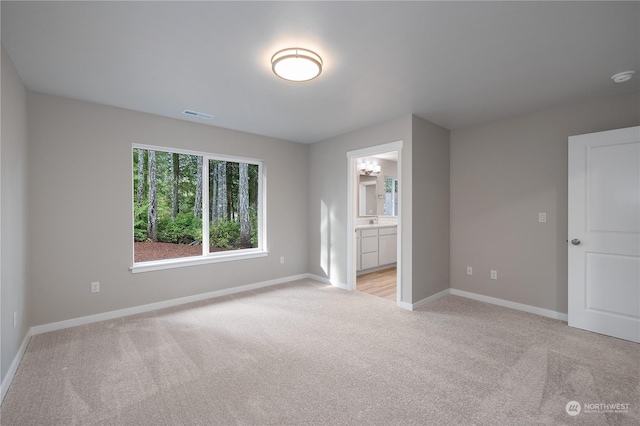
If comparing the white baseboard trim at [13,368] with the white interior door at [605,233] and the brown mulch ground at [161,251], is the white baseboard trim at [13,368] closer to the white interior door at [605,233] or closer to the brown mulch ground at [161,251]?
the brown mulch ground at [161,251]

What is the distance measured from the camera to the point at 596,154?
117 inches

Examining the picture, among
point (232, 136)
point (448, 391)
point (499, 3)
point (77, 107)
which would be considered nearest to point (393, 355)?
point (448, 391)

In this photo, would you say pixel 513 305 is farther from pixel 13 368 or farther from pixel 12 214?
pixel 12 214

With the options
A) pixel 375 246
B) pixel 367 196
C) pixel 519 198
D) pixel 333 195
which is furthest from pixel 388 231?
pixel 519 198

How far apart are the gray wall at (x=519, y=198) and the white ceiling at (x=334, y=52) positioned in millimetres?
279

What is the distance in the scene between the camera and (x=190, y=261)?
397cm

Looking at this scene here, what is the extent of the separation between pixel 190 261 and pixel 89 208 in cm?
127

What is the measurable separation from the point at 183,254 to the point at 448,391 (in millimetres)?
3482

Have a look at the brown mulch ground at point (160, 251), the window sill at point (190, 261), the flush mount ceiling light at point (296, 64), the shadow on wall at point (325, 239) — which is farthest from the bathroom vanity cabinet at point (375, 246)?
the flush mount ceiling light at point (296, 64)

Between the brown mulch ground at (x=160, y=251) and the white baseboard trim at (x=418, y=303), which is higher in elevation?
the brown mulch ground at (x=160, y=251)

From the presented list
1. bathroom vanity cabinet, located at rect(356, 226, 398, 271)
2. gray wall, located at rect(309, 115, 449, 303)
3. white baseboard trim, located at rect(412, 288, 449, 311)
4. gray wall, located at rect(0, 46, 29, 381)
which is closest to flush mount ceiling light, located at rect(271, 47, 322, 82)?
gray wall, located at rect(309, 115, 449, 303)

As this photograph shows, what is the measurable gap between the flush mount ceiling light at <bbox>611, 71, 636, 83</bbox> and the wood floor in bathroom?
3200mm

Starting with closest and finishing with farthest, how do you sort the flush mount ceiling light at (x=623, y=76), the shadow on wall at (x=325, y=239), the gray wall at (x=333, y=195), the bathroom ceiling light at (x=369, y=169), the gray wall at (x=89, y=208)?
1. the flush mount ceiling light at (x=623, y=76)
2. the gray wall at (x=89, y=208)
3. the gray wall at (x=333, y=195)
4. the shadow on wall at (x=325, y=239)
5. the bathroom ceiling light at (x=369, y=169)

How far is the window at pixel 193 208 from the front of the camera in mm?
3783
